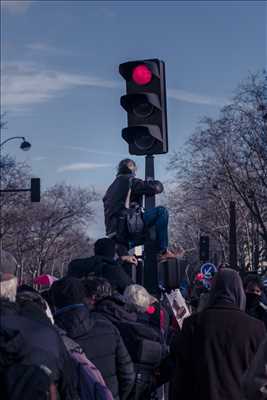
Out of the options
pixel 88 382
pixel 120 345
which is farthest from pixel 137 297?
pixel 88 382

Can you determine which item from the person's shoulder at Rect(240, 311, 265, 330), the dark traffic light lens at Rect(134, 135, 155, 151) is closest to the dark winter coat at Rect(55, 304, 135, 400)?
the person's shoulder at Rect(240, 311, 265, 330)

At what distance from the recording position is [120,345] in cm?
603

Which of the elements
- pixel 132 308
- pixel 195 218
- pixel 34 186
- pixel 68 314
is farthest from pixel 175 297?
pixel 195 218

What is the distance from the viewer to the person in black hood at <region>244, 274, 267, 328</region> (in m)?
9.02

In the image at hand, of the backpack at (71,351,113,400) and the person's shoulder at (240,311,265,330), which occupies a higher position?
the person's shoulder at (240,311,265,330)

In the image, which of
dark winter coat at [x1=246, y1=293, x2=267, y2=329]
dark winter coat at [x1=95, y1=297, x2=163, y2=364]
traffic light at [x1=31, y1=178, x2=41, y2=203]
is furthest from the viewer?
traffic light at [x1=31, y1=178, x2=41, y2=203]

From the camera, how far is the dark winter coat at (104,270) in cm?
808

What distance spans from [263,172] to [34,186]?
13101 millimetres

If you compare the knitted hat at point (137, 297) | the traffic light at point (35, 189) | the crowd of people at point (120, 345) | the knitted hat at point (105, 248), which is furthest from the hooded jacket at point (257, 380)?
the traffic light at point (35, 189)

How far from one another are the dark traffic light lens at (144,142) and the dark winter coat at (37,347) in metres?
3.17

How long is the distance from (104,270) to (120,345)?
2.17 m

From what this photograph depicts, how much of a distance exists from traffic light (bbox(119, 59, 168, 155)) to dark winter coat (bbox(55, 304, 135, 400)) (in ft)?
6.05

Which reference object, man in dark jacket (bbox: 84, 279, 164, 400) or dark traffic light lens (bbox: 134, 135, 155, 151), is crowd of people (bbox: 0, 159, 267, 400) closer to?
man in dark jacket (bbox: 84, 279, 164, 400)

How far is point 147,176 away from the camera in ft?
25.8
